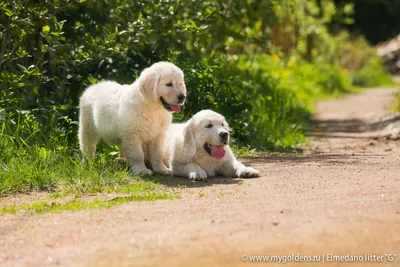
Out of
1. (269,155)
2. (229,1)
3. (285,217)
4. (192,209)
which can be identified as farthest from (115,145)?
(229,1)

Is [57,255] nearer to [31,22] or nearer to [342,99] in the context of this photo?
[31,22]

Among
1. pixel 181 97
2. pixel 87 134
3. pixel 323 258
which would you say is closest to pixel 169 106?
pixel 181 97

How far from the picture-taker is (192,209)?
5918mm

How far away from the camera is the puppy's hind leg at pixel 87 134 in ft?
27.8

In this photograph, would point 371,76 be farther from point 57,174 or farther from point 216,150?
point 57,174

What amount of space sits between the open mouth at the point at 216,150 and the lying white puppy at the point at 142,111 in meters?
0.48

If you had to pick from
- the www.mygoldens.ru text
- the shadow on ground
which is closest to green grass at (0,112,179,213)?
the www.mygoldens.ru text

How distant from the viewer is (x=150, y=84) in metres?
7.67

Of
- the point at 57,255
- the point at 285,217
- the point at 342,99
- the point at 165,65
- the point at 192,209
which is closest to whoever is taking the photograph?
the point at 57,255

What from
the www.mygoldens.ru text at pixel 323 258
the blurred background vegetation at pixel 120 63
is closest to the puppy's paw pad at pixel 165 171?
the blurred background vegetation at pixel 120 63

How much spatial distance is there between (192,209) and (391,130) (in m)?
7.10

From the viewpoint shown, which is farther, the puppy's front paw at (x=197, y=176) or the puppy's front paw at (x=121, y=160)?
the puppy's front paw at (x=121, y=160)

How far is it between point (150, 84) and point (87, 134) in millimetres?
1235

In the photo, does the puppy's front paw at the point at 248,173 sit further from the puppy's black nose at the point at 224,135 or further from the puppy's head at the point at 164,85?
the puppy's head at the point at 164,85
